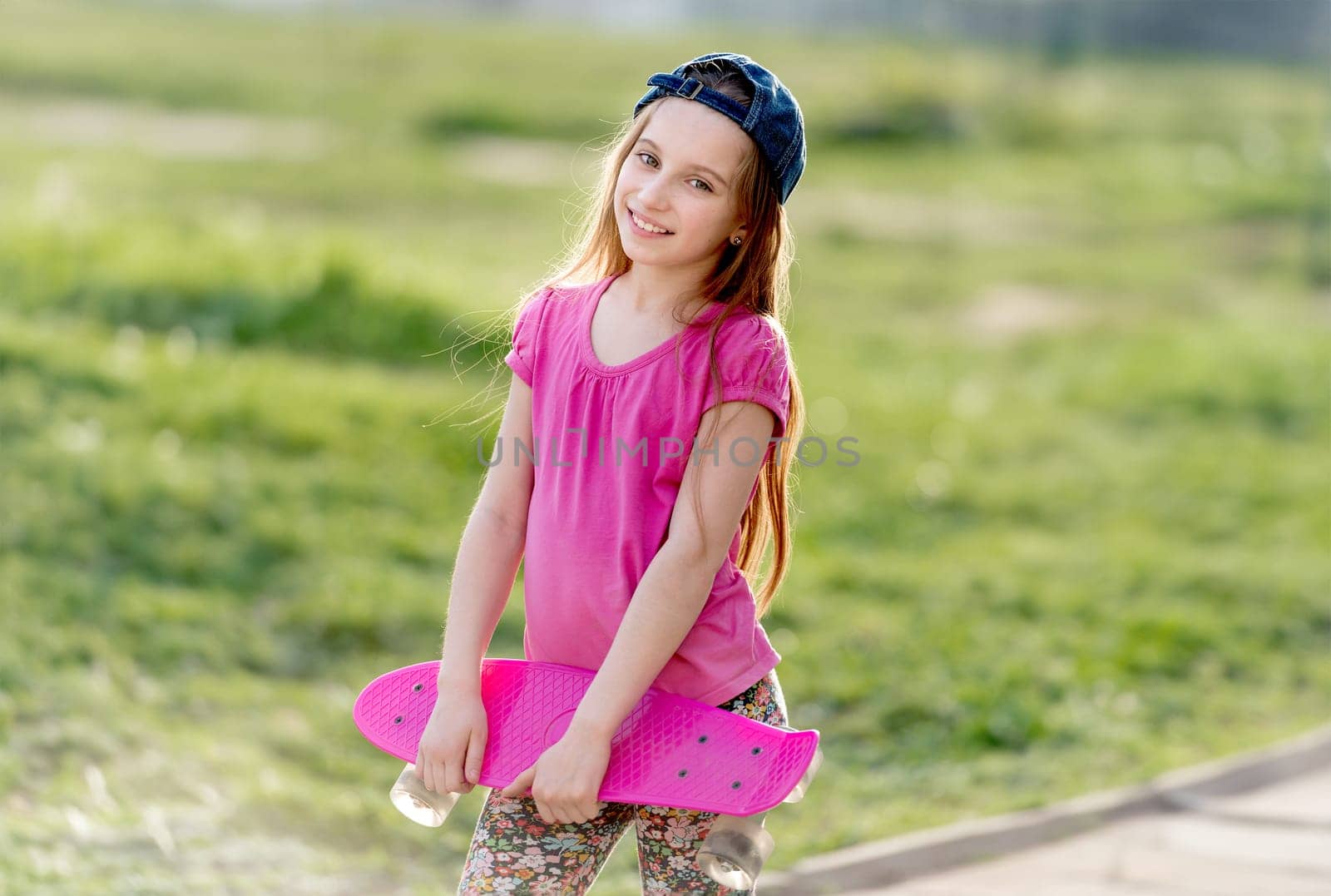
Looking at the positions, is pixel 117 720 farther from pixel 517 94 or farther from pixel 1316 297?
pixel 517 94

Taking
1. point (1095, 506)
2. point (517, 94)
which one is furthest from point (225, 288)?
point (517, 94)

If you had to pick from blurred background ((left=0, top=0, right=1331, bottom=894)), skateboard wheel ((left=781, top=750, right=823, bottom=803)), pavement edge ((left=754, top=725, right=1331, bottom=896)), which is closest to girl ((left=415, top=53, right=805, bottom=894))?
skateboard wheel ((left=781, top=750, right=823, bottom=803))

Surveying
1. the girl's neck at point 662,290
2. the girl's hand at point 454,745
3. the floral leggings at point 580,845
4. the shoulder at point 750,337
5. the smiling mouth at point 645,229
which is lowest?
the floral leggings at point 580,845

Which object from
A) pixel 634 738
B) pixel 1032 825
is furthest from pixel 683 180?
pixel 1032 825

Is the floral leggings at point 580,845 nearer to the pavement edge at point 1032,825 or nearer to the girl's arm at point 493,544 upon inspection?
the girl's arm at point 493,544

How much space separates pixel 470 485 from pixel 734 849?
3757 millimetres

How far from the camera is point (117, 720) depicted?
3639 mm

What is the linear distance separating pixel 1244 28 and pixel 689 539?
→ 19.2 metres

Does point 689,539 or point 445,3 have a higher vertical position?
point 445,3

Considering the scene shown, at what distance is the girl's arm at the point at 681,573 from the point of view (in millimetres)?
1739

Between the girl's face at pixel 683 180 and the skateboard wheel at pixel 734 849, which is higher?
the girl's face at pixel 683 180

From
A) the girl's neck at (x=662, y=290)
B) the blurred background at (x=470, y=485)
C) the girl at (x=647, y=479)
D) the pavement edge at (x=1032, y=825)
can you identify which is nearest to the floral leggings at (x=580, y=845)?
the girl at (x=647, y=479)

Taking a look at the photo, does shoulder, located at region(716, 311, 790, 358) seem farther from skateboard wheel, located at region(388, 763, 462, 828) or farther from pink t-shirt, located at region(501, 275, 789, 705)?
skateboard wheel, located at region(388, 763, 462, 828)

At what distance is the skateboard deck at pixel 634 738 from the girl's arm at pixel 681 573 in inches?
2.1
